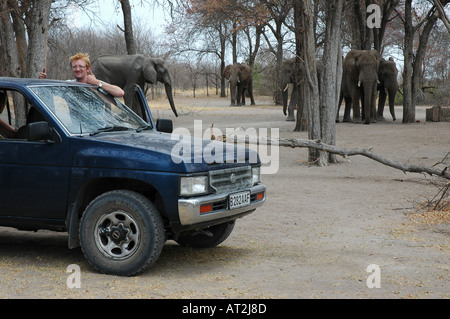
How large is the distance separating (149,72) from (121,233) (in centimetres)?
1584

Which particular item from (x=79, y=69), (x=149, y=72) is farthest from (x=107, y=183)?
(x=149, y=72)

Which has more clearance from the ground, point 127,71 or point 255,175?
point 127,71

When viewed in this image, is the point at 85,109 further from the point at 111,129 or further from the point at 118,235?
the point at 118,235

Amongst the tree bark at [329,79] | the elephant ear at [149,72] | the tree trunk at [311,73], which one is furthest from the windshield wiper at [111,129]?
the elephant ear at [149,72]

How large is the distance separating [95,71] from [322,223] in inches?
564

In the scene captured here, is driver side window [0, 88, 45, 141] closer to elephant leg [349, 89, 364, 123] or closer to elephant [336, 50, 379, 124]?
elephant [336, 50, 379, 124]

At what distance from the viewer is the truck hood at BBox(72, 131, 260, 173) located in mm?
5973

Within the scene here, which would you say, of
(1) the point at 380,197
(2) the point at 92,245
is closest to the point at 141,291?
(2) the point at 92,245

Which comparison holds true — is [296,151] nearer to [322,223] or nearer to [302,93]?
[302,93]

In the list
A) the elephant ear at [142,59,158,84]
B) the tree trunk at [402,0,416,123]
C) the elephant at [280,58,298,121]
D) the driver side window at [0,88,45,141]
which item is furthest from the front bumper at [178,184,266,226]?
the elephant at [280,58,298,121]

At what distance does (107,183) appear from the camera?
6.44 metres

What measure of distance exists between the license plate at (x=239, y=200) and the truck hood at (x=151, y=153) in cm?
28

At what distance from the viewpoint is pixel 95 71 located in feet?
71.7

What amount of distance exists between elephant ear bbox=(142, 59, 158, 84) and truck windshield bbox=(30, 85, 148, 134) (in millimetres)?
14022
